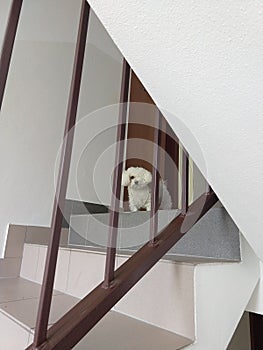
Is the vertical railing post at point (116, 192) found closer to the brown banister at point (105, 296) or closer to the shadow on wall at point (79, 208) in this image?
the brown banister at point (105, 296)

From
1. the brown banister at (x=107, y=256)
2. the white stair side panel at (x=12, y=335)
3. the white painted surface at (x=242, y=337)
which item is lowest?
the white painted surface at (x=242, y=337)

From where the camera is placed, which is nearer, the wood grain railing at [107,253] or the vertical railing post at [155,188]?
the wood grain railing at [107,253]

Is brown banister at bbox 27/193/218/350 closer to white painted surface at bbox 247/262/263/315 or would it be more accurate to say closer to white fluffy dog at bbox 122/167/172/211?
white painted surface at bbox 247/262/263/315

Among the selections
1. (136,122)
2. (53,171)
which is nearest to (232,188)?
(53,171)

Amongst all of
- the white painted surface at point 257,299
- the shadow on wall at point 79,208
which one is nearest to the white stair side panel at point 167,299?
the white painted surface at point 257,299

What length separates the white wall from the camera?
1769mm

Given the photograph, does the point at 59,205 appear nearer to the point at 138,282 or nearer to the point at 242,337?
the point at 138,282

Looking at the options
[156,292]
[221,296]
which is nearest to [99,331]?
[156,292]

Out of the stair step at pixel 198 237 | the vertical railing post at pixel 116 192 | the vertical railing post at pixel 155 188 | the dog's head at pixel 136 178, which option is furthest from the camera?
the dog's head at pixel 136 178

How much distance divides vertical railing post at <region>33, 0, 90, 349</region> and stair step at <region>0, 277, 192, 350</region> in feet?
0.61

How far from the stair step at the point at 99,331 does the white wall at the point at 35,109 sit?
0.84 m

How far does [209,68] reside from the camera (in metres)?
0.50

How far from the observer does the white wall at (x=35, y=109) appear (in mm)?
1769

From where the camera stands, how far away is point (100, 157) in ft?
7.98
